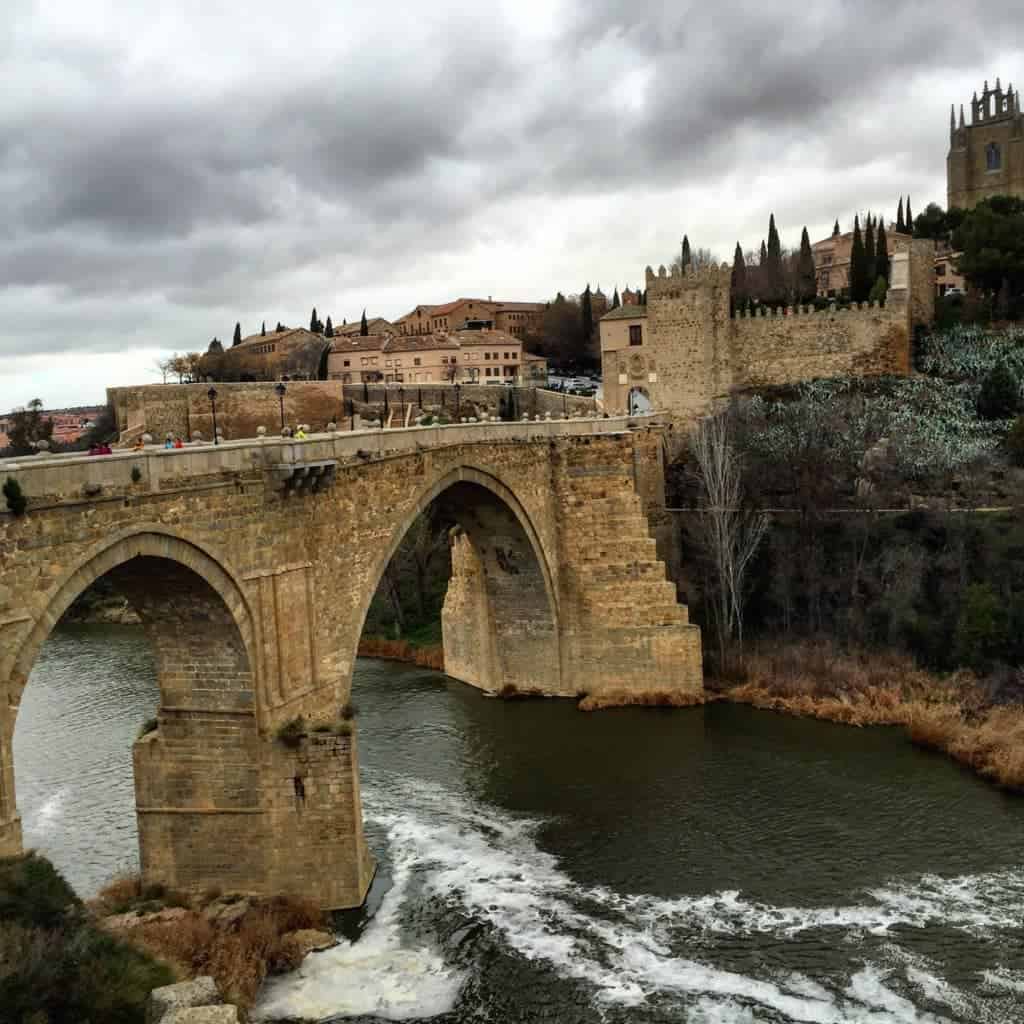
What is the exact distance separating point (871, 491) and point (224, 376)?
2993 centimetres

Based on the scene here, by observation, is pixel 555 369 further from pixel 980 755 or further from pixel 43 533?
pixel 43 533

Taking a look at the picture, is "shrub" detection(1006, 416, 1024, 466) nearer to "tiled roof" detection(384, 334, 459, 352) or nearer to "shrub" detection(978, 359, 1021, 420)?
"shrub" detection(978, 359, 1021, 420)

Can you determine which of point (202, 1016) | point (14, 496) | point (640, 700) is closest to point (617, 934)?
point (202, 1016)

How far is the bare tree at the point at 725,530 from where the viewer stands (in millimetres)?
22531

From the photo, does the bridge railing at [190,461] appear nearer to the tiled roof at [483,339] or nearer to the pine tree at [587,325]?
the tiled roof at [483,339]

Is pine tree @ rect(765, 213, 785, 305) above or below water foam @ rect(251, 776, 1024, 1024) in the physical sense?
above

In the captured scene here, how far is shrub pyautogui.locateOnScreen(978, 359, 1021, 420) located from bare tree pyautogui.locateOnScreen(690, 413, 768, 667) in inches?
278

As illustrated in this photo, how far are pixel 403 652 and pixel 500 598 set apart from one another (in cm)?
445

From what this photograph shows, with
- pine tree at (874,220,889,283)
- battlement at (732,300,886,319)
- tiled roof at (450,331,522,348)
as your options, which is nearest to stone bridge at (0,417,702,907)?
battlement at (732,300,886,319)

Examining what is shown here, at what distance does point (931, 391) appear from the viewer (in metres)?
28.1

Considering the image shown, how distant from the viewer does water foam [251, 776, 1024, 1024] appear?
10.9 m

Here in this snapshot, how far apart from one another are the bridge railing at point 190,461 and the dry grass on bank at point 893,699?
818cm

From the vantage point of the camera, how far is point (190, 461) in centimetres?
1148

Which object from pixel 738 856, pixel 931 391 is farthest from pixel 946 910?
pixel 931 391
